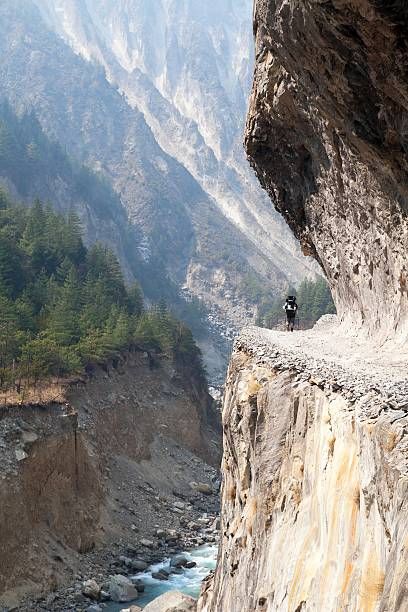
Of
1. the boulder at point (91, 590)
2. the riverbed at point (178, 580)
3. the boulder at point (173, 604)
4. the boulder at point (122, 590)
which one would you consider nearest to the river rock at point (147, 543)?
the riverbed at point (178, 580)

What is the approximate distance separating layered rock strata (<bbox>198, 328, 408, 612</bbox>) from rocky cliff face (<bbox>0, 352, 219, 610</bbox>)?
55.2 feet

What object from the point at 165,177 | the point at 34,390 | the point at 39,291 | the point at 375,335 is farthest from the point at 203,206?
the point at 375,335

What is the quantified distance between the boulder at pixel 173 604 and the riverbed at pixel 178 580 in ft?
17.0

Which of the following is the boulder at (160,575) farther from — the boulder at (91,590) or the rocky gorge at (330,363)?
the rocky gorge at (330,363)

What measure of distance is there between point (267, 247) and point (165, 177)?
32.8 meters

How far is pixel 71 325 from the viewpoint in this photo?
53094mm

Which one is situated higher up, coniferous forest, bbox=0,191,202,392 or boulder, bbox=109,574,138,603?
coniferous forest, bbox=0,191,202,392

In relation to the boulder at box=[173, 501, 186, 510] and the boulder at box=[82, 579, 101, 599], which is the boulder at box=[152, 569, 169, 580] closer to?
the boulder at box=[82, 579, 101, 599]

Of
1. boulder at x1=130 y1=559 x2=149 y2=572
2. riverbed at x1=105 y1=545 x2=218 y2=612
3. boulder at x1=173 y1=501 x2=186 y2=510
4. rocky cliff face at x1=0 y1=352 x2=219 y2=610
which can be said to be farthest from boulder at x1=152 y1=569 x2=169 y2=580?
boulder at x1=173 y1=501 x2=186 y2=510

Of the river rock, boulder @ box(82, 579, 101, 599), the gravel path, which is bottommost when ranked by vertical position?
boulder @ box(82, 579, 101, 599)

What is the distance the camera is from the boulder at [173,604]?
26.5 meters

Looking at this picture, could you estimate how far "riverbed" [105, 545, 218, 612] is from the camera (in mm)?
33763

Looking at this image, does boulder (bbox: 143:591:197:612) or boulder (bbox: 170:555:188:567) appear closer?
boulder (bbox: 143:591:197:612)

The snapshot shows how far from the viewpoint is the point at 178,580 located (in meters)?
36.5
